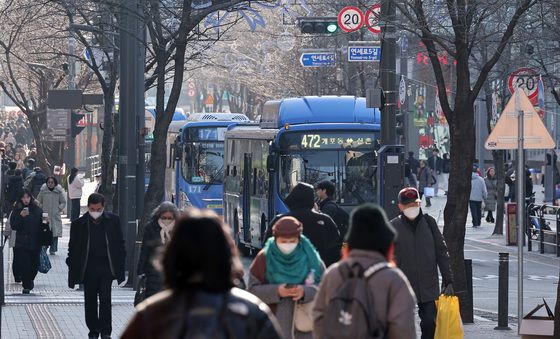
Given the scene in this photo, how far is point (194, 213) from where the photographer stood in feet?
16.3

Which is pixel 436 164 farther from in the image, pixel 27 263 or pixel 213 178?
pixel 27 263

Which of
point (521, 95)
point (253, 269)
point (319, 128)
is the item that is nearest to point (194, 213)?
point (253, 269)

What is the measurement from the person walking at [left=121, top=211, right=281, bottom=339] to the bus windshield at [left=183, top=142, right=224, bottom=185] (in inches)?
1238

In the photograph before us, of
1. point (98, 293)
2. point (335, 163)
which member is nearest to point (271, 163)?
point (335, 163)

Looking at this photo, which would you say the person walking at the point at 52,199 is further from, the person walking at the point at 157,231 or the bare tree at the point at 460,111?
the person walking at the point at 157,231

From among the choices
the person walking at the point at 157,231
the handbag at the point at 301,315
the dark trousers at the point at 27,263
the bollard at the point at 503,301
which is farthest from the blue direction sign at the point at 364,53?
the handbag at the point at 301,315

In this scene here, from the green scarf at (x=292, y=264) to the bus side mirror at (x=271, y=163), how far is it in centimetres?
1699

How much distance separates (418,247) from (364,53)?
11.2m

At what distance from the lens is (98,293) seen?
14008 mm

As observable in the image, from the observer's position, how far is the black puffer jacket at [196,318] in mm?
4809

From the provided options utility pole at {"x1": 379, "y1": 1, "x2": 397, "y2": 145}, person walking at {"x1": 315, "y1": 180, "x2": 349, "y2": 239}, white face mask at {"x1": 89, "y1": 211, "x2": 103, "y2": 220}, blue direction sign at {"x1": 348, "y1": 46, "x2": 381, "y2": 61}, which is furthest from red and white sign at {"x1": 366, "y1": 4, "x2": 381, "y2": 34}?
white face mask at {"x1": 89, "y1": 211, "x2": 103, "y2": 220}

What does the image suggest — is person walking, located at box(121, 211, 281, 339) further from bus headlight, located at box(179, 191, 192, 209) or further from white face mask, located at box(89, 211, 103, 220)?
bus headlight, located at box(179, 191, 192, 209)

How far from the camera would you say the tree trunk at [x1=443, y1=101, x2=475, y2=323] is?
634 inches

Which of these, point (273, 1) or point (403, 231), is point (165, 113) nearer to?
point (273, 1)
